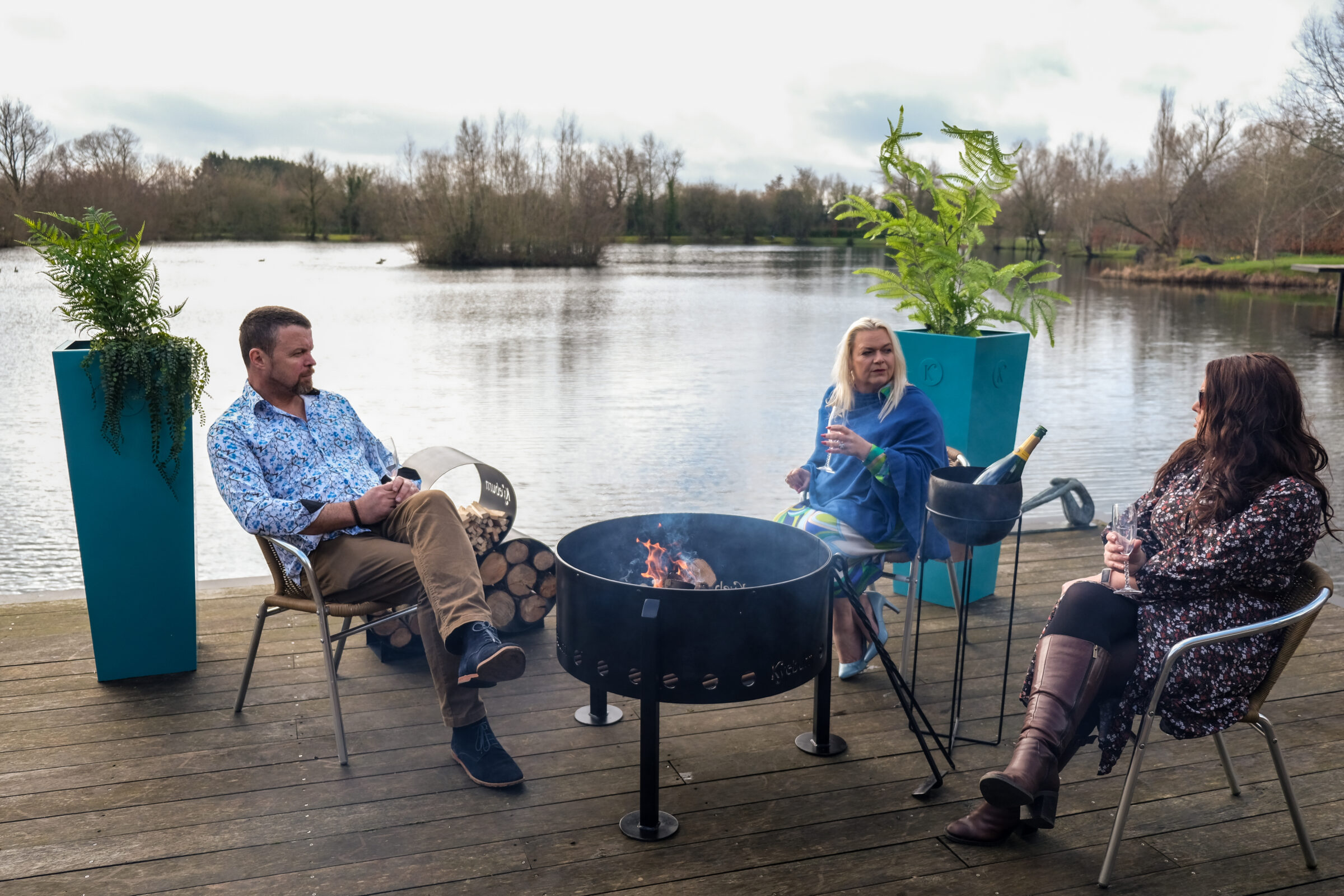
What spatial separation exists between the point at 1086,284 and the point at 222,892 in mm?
36029

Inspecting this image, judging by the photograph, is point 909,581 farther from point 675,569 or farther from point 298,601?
point 298,601

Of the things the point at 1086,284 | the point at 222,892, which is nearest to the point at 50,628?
the point at 222,892

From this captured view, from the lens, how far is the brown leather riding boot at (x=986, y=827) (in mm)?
2303

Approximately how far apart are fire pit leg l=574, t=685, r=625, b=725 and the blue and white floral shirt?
35.1 inches

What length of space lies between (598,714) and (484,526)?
948mm

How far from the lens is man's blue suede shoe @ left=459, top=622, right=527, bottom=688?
7.97 ft

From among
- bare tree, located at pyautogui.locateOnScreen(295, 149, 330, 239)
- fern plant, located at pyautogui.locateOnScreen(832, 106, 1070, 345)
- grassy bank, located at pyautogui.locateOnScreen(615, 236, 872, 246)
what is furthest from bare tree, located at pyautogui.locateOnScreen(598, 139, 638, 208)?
fern plant, located at pyautogui.locateOnScreen(832, 106, 1070, 345)

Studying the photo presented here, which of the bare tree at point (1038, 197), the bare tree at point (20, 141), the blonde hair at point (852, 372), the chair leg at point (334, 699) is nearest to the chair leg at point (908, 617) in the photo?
the blonde hair at point (852, 372)

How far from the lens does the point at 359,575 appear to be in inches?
110

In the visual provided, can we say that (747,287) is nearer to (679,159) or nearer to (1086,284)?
(1086,284)

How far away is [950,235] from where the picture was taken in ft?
13.0

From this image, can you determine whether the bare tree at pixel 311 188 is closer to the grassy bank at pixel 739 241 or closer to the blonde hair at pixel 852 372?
the grassy bank at pixel 739 241

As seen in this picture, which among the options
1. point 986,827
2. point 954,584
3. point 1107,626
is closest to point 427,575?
point 986,827

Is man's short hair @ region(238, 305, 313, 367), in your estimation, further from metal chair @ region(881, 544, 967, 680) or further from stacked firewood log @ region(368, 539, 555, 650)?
metal chair @ region(881, 544, 967, 680)
